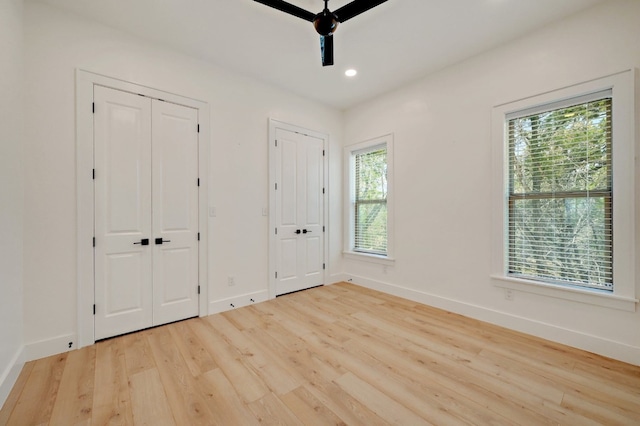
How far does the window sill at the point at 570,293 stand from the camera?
216 cm

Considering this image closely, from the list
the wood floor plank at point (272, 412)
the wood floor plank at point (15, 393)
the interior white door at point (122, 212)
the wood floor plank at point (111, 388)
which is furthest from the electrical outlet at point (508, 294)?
the wood floor plank at point (15, 393)

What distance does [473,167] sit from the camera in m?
3.05

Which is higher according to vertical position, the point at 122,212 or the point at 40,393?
the point at 122,212

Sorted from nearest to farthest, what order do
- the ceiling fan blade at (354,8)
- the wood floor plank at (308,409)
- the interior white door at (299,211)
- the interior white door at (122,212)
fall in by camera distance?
the wood floor plank at (308,409), the ceiling fan blade at (354,8), the interior white door at (122,212), the interior white door at (299,211)

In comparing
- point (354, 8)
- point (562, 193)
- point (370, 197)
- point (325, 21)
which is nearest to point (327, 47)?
point (325, 21)

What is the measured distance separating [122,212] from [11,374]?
1.38 meters

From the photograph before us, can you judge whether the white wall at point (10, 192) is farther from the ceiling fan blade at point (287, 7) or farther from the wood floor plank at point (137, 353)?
the ceiling fan blade at point (287, 7)

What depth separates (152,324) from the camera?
110 inches

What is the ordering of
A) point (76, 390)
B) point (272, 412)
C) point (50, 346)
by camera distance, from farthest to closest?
point (50, 346) < point (76, 390) < point (272, 412)

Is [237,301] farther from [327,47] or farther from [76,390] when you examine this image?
[327,47]

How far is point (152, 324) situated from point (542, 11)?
188 inches

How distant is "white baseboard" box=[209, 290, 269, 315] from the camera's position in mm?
3180

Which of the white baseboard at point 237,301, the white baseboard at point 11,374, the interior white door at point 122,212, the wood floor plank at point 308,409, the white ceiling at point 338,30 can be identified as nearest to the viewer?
the wood floor plank at point 308,409

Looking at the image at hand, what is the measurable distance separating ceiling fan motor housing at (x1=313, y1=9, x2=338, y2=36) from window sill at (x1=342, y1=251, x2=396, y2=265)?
295 centimetres
